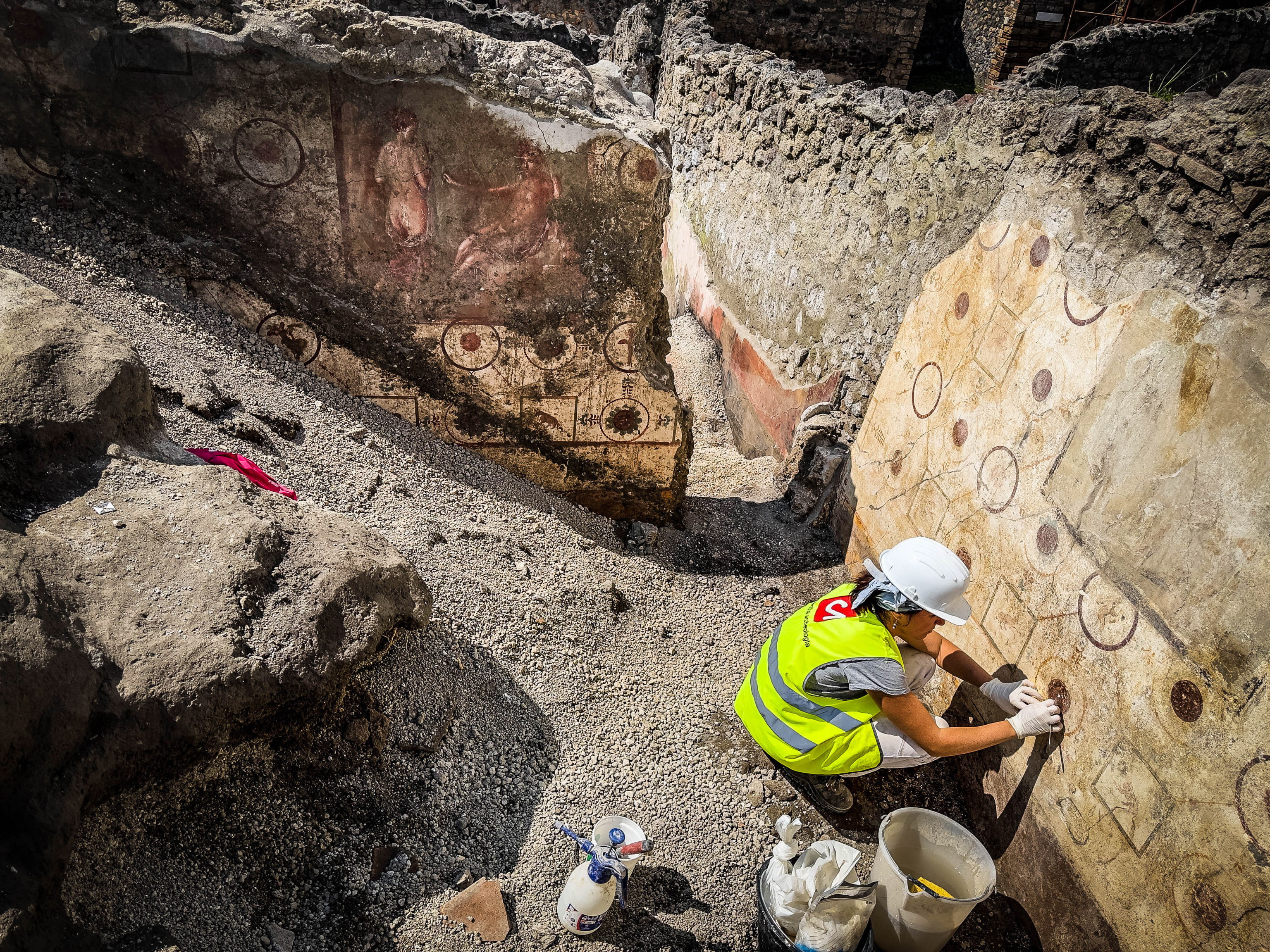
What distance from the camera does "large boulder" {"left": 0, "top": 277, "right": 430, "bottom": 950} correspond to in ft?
4.69

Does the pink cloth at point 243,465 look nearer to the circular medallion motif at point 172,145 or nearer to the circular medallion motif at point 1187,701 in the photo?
the circular medallion motif at point 172,145

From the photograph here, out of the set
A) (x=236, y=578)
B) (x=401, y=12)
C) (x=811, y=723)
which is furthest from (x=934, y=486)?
(x=401, y=12)

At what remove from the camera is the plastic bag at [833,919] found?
79.0 inches

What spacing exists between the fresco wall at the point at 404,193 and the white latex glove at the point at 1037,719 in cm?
192

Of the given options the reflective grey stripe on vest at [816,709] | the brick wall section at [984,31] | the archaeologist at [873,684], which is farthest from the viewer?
the brick wall section at [984,31]

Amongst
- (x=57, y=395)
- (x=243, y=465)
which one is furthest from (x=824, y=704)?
(x=57, y=395)

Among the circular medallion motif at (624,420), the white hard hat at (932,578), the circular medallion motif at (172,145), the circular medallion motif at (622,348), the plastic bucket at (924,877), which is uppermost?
the circular medallion motif at (172,145)

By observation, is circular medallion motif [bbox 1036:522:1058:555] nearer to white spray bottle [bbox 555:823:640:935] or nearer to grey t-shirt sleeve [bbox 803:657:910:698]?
grey t-shirt sleeve [bbox 803:657:910:698]

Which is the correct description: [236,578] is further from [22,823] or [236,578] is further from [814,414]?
[814,414]

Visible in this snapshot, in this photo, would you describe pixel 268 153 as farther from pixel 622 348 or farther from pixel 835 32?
pixel 835 32

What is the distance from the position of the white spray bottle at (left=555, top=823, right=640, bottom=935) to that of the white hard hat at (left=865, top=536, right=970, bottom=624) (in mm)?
1165

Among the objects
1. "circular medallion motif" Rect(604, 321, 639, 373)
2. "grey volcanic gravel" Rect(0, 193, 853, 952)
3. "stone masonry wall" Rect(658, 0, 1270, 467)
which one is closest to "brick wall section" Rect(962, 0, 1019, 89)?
"stone masonry wall" Rect(658, 0, 1270, 467)

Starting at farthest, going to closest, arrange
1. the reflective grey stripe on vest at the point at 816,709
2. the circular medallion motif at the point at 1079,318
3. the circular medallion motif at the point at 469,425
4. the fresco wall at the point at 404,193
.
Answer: the circular medallion motif at the point at 469,425, the fresco wall at the point at 404,193, the reflective grey stripe on vest at the point at 816,709, the circular medallion motif at the point at 1079,318

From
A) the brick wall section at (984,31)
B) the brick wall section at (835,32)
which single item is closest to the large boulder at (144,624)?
the brick wall section at (835,32)
